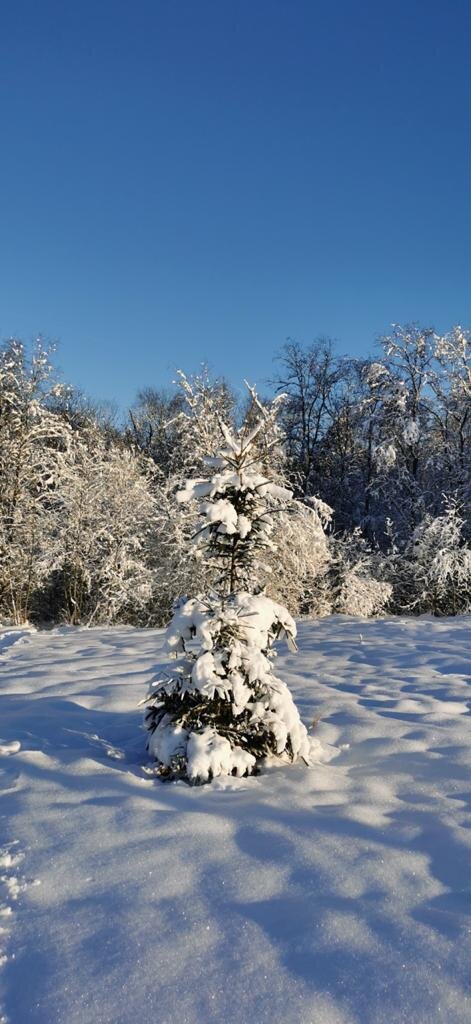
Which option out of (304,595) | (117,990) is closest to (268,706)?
(117,990)

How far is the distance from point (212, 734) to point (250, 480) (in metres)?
1.65

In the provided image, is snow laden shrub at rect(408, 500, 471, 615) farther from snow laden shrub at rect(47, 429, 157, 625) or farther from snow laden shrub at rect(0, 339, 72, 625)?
snow laden shrub at rect(0, 339, 72, 625)

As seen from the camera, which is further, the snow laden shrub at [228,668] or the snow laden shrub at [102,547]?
the snow laden shrub at [102,547]

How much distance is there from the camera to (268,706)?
13.9 ft

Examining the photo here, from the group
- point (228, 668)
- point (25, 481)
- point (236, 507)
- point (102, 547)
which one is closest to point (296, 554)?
point (102, 547)

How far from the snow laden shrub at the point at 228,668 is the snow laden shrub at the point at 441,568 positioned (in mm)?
14648

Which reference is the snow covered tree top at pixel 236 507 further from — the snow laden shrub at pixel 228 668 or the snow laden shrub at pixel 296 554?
the snow laden shrub at pixel 296 554

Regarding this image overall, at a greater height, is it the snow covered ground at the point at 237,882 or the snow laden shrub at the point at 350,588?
the snow laden shrub at the point at 350,588

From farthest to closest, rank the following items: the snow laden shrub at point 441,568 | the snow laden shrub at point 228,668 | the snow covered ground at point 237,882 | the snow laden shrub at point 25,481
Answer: the snow laden shrub at point 441,568 → the snow laden shrub at point 25,481 → the snow laden shrub at point 228,668 → the snow covered ground at point 237,882

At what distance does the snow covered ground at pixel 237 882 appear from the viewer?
84.4 inches

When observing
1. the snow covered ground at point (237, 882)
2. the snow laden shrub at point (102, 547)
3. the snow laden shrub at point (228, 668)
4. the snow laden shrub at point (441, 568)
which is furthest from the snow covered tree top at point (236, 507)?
the snow laden shrub at point (441, 568)

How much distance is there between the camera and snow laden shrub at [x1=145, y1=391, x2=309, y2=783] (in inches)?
160

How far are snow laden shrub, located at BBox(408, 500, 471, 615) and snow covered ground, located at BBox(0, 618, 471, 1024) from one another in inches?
528

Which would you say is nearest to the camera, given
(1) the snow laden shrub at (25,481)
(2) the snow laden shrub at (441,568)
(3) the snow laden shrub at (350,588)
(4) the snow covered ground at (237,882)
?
(4) the snow covered ground at (237,882)
